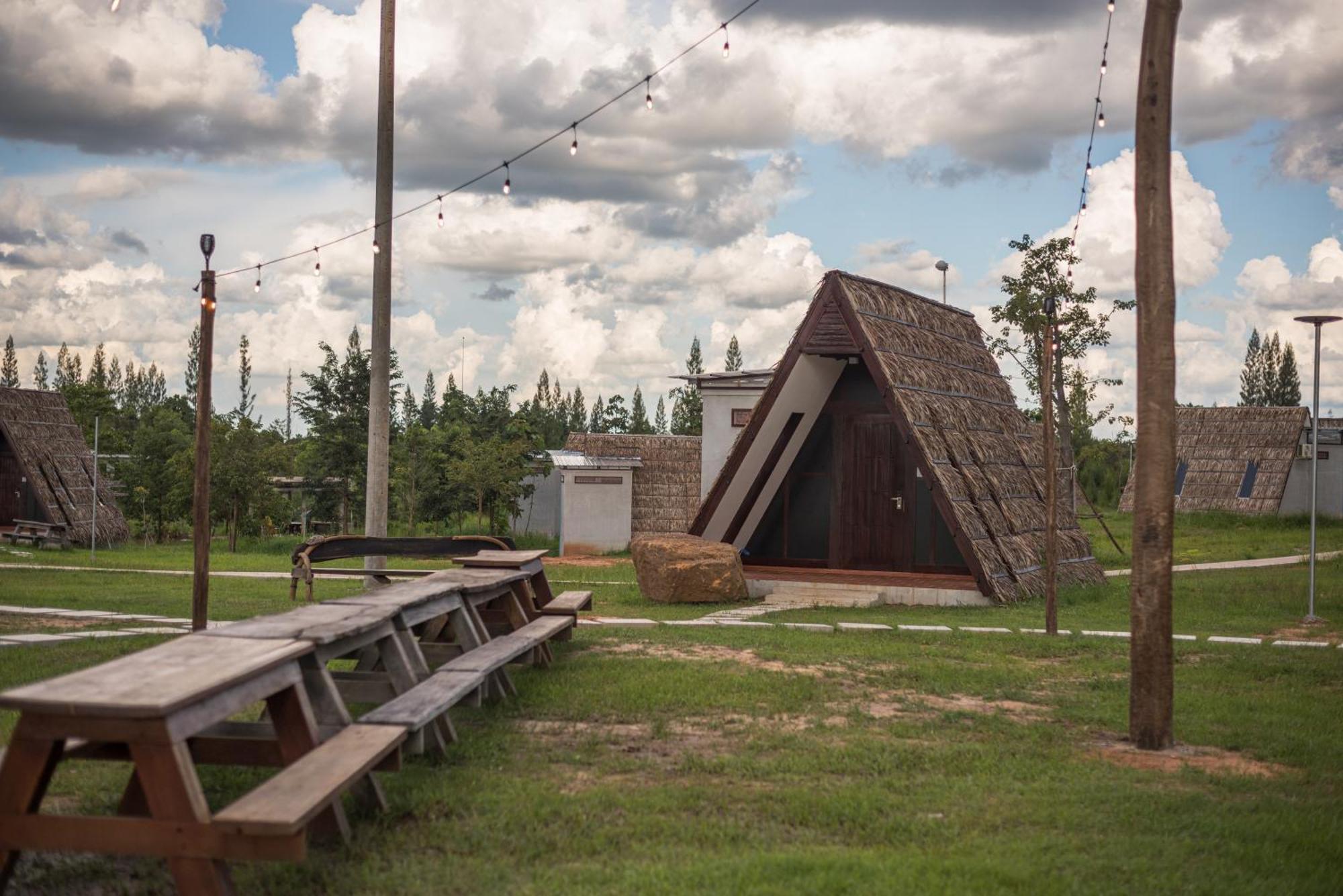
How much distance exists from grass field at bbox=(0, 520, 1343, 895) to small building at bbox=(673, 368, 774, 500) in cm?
1542

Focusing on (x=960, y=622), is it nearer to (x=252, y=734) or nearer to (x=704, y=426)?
(x=252, y=734)

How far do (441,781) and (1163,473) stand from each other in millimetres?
4294

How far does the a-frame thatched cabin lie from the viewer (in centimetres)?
1552

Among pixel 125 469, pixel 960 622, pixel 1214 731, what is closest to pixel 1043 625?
pixel 960 622

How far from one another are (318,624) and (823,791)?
253 centimetres

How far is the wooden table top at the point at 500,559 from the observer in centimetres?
1005

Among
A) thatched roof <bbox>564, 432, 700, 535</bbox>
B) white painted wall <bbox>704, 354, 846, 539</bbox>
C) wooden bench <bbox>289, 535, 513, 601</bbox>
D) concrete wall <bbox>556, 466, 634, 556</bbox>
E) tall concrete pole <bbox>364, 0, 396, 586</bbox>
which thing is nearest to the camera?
wooden bench <bbox>289, 535, 513, 601</bbox>

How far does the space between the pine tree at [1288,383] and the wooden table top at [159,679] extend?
7857 centimetres

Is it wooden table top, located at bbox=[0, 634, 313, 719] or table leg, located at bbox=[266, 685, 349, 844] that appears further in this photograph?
table leg, located at bbox=[266, 685, 349, 844]

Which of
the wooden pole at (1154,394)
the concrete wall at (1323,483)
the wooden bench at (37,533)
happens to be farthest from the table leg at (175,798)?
the concrete wall at (1323,483)

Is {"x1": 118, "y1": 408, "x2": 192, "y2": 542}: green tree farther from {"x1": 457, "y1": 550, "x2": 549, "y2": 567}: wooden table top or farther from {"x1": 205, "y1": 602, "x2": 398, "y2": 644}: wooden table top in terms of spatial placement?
{"x1": 205, "y1": 602, "x2": 398, "y2": 644}: wooden table top

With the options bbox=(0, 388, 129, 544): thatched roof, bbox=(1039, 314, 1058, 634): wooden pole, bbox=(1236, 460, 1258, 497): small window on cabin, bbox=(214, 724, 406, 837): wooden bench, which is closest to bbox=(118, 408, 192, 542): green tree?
bbox=(0, 388, 129, 544): thatched roof

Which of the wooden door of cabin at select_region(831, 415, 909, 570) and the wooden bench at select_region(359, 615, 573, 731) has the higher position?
the wooden door of cabin at select_region(831, 415, 909, 570)

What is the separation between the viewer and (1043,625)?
41.9ft
